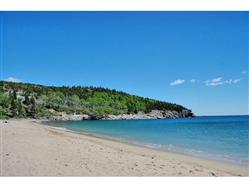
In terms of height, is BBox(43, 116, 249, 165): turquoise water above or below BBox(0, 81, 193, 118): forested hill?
below

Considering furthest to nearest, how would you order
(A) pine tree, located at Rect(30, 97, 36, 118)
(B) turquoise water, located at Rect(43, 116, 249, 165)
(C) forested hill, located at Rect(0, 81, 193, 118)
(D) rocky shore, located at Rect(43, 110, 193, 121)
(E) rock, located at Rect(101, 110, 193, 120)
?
(E) rock, located at Rect(101, 110, 193, 120) → (D) rocky shore, located at Rect(43, 110, 193, 121) → (A) pine tree, located at Rect(30, 97, 36, 118) → (C) forested hill, located at Rect(0, 81, 193, 118) → (B) turquoise water, located at Rect(43, 116, 249, 165)

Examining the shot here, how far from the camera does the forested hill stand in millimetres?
113750

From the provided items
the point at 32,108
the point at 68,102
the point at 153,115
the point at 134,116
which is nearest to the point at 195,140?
the point at 32,108

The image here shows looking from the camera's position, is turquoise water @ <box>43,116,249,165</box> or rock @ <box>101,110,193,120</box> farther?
rock @ <box>101,110,193,120</box>

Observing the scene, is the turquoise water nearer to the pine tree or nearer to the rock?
the pine tree

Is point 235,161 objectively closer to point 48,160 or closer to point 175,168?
point 175,168

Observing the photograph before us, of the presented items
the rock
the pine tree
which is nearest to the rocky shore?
the rock

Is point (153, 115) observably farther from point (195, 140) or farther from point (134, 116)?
point (195, 140)

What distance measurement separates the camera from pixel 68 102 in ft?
470

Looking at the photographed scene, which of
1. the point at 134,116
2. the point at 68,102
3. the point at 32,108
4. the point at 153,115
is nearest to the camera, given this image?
the point at 32,108

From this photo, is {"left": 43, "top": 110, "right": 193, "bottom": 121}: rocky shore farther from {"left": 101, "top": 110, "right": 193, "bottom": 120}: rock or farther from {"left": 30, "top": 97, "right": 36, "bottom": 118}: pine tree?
{"left": 30, "top": 97, "right": 36, "bottom": 118}: pine tree

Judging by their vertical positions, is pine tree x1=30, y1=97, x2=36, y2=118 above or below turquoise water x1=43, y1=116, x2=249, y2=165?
above

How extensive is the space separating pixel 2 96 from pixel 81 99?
4559 cm

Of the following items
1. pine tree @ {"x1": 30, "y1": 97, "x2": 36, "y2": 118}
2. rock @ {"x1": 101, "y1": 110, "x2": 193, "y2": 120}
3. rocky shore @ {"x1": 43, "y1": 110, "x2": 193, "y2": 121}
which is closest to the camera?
pine tree @ {"x1": 30, "y1": 97, "x2": 36, "y2": 118}
